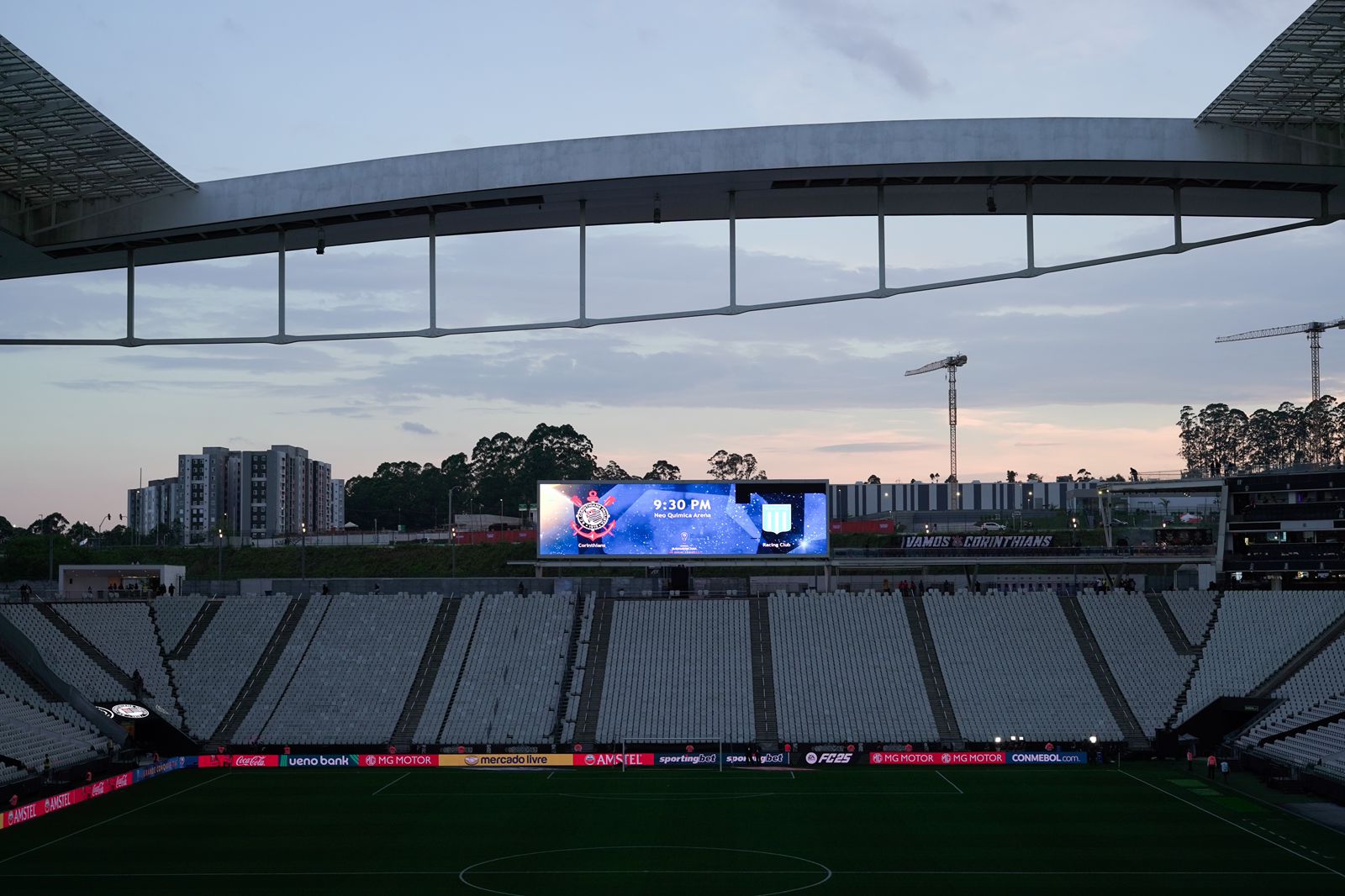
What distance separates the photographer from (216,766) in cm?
5319

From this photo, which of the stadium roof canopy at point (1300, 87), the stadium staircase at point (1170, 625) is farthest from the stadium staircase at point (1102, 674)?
the stadium roof canopy at point (1300, 87)

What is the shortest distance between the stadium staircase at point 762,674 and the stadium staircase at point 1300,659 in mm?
19253

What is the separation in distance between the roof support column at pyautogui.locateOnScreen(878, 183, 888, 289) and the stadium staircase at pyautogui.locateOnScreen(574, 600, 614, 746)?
35.7m

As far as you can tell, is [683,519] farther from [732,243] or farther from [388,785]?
[732,243]

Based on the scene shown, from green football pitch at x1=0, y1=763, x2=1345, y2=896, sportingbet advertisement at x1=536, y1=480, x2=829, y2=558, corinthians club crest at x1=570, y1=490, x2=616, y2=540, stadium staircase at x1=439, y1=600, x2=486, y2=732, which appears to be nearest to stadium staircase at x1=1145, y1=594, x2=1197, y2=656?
green football pitch at x1=0, y1=763, x2=1345, y2=896

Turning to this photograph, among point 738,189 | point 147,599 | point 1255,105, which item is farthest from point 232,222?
point 147,599

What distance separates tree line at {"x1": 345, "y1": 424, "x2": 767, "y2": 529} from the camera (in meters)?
145

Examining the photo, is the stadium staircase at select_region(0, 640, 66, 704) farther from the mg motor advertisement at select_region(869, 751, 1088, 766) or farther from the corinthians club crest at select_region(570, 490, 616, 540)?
the mg motor advertisement at select_region(869, 751, 1088, 766)

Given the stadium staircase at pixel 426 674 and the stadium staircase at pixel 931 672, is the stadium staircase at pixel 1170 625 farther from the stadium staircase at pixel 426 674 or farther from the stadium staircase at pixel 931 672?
the stadium staircase at pixel 426 674

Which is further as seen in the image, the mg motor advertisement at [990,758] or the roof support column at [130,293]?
the mg motor advertisement at [990,758]

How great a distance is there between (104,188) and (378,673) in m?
37.5

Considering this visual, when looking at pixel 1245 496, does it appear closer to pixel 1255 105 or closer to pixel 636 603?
pixel 636 603

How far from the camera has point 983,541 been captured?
65.2 meters

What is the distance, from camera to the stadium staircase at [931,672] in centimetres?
5428
